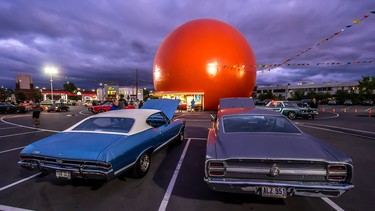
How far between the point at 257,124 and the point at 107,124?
355cm

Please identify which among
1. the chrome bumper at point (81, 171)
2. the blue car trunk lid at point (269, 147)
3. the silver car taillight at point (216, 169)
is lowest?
the chrome bumper at point (81, 171)

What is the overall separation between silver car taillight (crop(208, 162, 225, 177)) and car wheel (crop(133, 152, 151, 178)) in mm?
1841

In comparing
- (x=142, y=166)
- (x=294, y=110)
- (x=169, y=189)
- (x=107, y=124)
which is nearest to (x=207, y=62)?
(x=294, y=110)

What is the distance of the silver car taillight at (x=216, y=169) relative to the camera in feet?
9.31

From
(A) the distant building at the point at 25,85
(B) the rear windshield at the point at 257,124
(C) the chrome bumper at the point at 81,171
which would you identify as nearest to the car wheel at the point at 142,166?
(C) the chrome bumper at the point at 81,171

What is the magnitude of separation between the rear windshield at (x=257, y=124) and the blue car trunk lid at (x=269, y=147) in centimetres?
28

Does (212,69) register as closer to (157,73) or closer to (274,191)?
(157,73)

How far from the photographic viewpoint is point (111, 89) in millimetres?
64500

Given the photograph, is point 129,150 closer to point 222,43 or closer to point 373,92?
point 222,43

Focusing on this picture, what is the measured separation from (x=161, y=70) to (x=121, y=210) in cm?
2473

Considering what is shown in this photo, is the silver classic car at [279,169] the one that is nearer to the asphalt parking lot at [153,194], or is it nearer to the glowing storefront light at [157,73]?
the asphalt parking lot at [153,194]

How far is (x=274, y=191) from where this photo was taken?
266 centimetres

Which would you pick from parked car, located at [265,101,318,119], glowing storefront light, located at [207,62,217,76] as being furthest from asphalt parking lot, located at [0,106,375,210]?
glowing storefront light, located at [207,62,217,76]

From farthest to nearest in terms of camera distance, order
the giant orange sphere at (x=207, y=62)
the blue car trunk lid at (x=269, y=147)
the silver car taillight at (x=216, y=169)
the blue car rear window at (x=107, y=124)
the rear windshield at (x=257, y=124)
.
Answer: the giant orange sphere at (x=207, y=62)
the blue car rear window at (x=107, y=124)
the rear windshield at (x=257, y=124)
the silver car taillight at (x=216, y=169)
the blue car trunk lid at (x=269, y=147)
